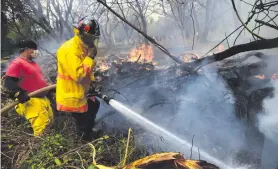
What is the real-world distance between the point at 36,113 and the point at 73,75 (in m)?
1.05

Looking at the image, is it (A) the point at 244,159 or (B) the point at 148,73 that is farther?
(B) the point at 148,73

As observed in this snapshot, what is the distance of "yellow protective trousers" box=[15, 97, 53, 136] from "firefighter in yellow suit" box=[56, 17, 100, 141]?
1.73 ft

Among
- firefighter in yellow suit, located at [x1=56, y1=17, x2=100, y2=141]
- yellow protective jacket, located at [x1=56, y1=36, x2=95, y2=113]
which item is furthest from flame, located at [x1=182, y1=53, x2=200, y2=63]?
yellow protective jacket, located at [x1=56, y1=36, x2=95, y2=113]

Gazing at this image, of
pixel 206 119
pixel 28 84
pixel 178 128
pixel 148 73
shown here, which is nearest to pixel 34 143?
pixel 28 84

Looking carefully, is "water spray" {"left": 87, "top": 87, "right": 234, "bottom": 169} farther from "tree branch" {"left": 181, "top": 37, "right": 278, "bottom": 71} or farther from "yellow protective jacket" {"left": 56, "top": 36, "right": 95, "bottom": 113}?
"tree branch" {"left": 181, "top": 37, "right": 278, "bottom": 71}

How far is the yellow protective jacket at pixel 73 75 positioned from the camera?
3662 mm

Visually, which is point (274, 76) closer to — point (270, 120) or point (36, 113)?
point (270, 120)

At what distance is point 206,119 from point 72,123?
7.28ft

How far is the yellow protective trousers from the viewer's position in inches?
165

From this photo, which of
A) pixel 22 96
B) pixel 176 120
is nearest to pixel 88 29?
pixel 22 96

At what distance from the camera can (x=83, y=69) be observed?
3654 mm

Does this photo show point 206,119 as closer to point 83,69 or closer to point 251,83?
point 251,83

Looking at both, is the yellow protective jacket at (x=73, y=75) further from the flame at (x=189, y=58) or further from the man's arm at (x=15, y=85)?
the flame at (x=189, y=58)

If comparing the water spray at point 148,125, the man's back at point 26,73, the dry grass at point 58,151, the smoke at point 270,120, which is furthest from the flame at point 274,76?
the man's back at point 26,73
